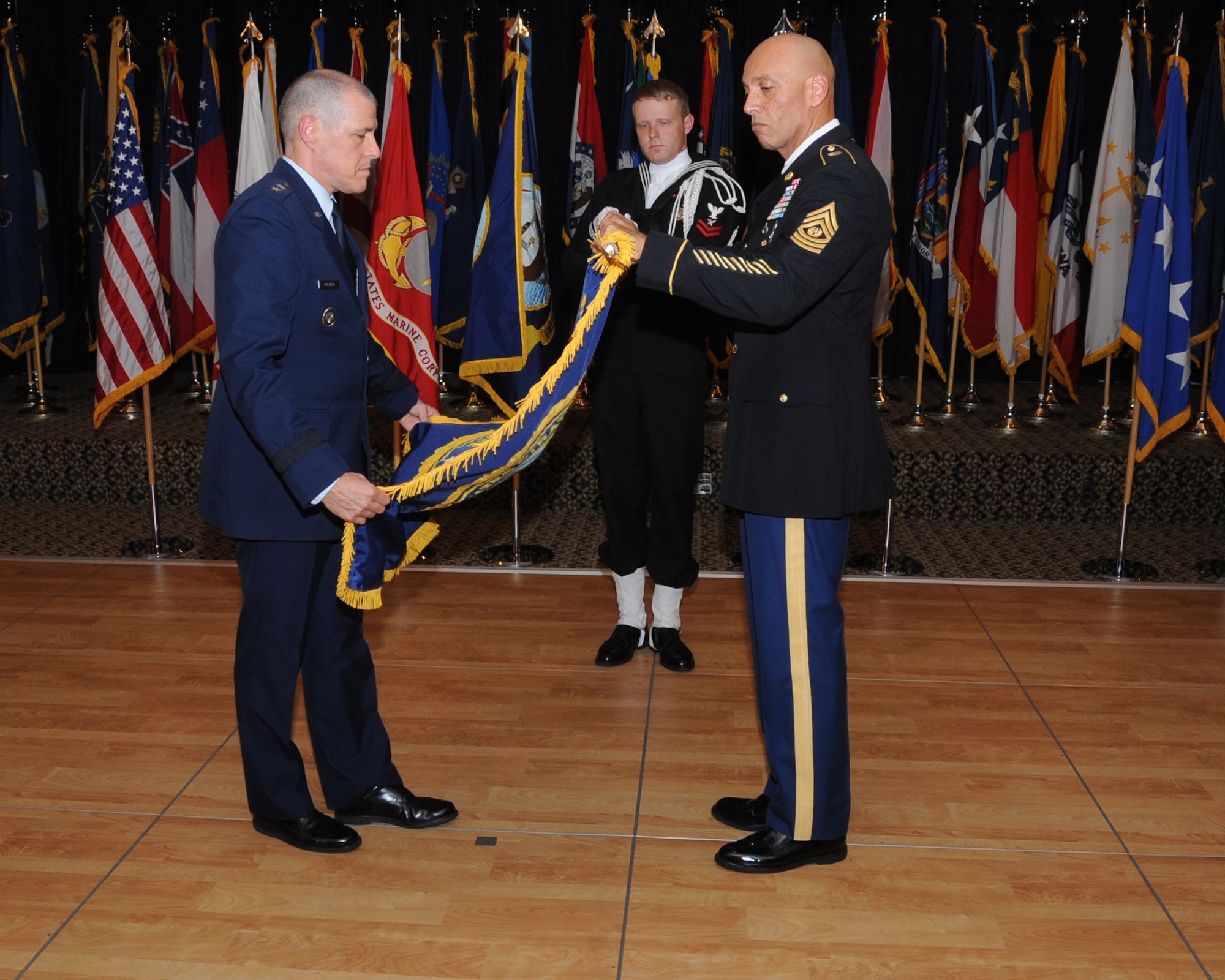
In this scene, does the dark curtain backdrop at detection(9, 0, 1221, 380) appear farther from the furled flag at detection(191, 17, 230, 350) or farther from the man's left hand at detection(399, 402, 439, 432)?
the man's left hand at detection(399, 402, 439, 432)

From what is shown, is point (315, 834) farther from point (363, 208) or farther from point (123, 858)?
point (363, 208)

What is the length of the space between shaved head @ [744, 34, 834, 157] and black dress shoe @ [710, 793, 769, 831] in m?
1.49

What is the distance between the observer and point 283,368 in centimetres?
228

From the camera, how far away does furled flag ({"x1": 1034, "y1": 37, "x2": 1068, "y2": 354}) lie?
6020mm

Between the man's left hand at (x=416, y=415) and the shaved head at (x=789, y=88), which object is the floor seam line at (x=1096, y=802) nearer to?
the shaved head at (x=789, y=88)

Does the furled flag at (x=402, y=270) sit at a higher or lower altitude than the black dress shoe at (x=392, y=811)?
higher

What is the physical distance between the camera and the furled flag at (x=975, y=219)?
588 centimetres

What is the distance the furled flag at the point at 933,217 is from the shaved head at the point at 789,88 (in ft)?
12.3

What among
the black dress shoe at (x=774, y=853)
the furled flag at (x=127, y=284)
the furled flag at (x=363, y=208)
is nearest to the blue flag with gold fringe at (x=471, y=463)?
the black dress shoe at (x=774, y=853)

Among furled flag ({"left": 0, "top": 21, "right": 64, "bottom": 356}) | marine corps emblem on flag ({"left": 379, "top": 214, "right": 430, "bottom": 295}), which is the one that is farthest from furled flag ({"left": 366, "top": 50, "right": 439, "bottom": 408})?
furled flag ({"left": 0, "top": 21, "right": 64, "bottom": 356})

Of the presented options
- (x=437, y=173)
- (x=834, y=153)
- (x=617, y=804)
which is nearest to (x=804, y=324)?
(x=834, y=153)

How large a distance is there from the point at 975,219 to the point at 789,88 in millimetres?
4021

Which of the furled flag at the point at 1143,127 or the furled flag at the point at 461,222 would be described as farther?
the furled flag at the point at 1143,127

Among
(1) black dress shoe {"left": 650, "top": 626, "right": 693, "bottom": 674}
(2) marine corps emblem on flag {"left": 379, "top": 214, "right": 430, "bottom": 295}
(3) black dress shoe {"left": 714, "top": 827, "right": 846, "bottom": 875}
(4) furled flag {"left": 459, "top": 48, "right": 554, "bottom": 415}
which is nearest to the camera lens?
(3) black dress shoe {"left": 714, "top": 827, "right": 846, "bottom": 875}
